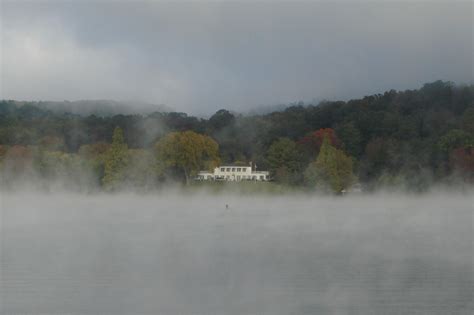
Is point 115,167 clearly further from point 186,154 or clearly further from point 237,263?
point 237,263

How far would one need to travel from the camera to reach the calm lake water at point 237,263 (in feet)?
41.3

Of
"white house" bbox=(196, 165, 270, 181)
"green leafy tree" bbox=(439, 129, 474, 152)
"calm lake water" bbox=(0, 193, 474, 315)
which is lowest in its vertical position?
"calm lake water" bbox=(0, 193, 474, 315)

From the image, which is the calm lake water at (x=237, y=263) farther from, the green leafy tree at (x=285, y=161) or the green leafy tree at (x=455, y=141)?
the green leafy tree at (x=455, y=141)

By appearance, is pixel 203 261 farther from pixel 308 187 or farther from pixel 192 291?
pixel 308 187

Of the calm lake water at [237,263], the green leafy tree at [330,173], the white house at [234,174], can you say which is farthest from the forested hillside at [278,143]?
the calm lake water at [237,263]

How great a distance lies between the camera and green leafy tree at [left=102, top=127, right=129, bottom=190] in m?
41.4

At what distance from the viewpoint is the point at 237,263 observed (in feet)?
53.5

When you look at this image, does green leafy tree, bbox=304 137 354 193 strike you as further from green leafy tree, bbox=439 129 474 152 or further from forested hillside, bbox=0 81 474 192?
green leafy tree, bbox=439 129 474 152

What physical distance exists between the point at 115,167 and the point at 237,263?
87.3ft

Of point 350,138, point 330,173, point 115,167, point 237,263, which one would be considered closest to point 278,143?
point 330,173

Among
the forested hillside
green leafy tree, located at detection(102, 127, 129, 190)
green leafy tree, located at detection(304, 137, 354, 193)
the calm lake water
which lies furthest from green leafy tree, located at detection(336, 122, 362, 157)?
the calm lake water

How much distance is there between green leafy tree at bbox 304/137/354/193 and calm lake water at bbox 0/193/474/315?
9.08 m

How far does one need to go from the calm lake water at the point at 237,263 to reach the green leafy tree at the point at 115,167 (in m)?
11.0

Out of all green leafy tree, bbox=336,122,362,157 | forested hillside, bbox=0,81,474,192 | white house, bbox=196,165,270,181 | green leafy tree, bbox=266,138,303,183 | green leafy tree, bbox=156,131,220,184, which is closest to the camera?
forested hillside, bbox=0,81,474,192
